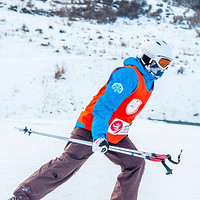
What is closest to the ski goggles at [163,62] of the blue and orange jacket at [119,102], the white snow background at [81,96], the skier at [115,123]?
the skier at [115,123]

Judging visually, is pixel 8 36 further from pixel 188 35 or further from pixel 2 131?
pixel 188 35

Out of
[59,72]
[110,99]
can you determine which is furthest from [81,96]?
[110,99]

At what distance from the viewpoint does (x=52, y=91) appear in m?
6.86

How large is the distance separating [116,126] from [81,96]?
5.13m

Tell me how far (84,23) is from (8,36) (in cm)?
434

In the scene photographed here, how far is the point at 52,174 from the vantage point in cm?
205

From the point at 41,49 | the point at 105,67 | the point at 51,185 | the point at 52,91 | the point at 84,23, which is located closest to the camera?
the point at 51,185

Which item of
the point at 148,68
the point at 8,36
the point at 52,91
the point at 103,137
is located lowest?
the point at 52,91

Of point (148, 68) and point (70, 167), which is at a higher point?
point (148, 68)

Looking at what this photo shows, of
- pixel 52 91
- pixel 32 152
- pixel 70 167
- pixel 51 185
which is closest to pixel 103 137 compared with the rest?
pixel 70 167

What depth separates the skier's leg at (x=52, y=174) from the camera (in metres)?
2.03

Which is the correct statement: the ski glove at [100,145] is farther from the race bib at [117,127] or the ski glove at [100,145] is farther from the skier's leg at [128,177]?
the skier's leg at [128,177]

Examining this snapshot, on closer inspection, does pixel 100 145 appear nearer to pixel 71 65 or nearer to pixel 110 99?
pixel 110 99

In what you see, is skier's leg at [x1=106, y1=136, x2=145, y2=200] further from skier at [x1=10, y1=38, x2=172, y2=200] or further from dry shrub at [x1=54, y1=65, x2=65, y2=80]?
dry shrub at [x1=54, y1=65, x2=65, y2=80]
